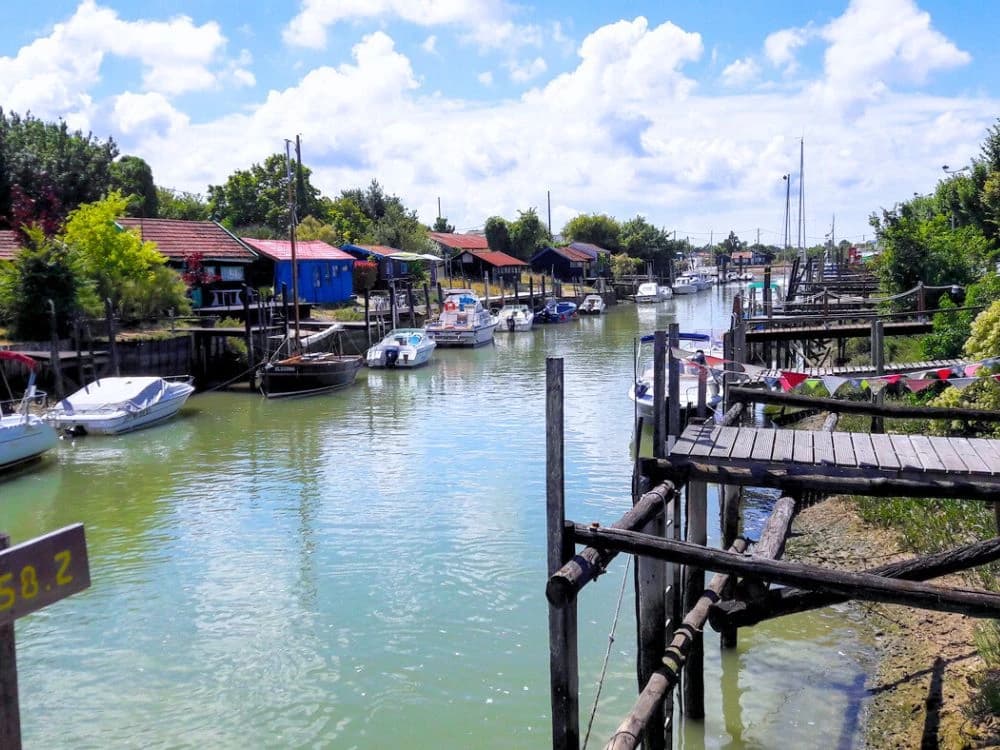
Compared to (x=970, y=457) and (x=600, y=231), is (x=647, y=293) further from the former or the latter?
(x=970, y=457)

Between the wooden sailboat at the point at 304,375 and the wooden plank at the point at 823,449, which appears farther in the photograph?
the wooden sailboat at the point at 304,375

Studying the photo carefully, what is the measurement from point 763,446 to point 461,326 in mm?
35703

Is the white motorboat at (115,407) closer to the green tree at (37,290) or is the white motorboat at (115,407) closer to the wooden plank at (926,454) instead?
the green tree at (37,290)

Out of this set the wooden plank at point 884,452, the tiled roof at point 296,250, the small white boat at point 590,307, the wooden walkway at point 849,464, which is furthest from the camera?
the small white boat at point 590,307

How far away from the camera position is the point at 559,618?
5.43 metres

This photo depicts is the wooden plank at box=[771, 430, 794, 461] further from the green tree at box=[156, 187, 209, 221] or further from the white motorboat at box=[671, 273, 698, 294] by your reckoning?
the white motorboat at box=[671, 273, 698, 294]

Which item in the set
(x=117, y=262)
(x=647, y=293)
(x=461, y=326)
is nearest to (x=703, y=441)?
(x=117, y=262)

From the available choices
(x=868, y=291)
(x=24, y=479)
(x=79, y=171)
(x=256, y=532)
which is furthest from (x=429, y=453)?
(x=79, y=171)

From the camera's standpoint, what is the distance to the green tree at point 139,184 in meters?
53.5

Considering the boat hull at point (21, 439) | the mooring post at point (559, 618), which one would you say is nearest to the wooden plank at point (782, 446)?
the mooring post at point (559, 618)

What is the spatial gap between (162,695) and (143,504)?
26.5 ft

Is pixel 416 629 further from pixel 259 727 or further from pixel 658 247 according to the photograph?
pixel 658 247

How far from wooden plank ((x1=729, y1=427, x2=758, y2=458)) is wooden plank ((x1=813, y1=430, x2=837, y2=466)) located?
0.51 metres

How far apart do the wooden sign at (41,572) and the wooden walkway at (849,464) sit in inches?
181
